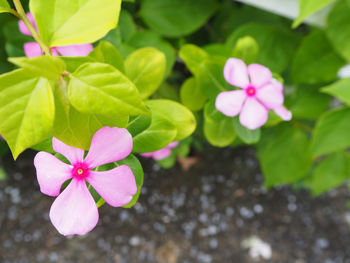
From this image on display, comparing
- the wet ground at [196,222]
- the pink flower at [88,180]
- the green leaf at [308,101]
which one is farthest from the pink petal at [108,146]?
the wet ground at [196,222]

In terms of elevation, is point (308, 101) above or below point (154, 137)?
below

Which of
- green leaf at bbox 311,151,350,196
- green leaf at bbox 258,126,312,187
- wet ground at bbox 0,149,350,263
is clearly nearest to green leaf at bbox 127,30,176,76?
green leaf at bbox 258,126,312,187

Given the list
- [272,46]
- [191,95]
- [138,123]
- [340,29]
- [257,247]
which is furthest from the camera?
[257,247]

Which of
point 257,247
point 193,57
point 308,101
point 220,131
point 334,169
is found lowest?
point 257,247

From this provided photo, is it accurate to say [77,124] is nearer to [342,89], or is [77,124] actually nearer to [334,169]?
[342,89]

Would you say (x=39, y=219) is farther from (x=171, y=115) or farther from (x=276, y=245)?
(x=171, y=115)

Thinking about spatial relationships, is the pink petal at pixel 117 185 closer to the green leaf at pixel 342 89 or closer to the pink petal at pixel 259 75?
the pink petal at pixel 259 75

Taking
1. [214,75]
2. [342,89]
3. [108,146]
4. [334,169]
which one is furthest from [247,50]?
[334,169]
